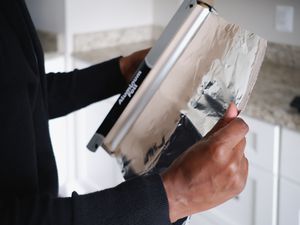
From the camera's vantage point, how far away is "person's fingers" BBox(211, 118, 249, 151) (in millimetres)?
541

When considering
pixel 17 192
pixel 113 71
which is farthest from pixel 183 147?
pixel 113 71

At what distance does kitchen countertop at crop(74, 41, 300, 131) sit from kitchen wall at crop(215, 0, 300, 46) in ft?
0.39

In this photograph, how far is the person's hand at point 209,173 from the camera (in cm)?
54

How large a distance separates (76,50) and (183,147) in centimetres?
147

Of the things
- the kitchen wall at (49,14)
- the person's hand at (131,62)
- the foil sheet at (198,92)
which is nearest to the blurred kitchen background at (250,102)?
the kitchen wall at (49,14)

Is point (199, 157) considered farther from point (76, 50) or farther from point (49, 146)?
point (76, 50)

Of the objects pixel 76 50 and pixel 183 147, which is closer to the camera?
pixel 183 147

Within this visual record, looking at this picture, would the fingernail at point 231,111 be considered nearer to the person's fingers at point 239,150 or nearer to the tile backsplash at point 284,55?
the person's fingers at point 239,150

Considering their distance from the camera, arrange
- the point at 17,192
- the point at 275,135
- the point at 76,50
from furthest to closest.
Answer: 1. the point at 76,50
2. the point at 275,135
3. the point at 17,192

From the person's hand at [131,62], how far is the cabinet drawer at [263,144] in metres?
0.48

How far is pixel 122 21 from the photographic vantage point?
7.23 feet

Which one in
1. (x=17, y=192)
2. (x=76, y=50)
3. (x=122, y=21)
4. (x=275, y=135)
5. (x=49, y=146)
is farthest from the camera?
(x=122, y=21)

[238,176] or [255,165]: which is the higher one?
[238,176]

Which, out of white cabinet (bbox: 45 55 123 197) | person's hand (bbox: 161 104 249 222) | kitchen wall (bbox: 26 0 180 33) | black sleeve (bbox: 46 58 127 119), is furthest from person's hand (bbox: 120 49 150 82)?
kitchen wall (bbox: 26 0 180 33)
